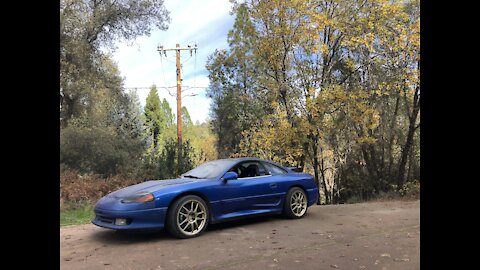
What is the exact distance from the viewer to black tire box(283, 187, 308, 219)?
21.8ft

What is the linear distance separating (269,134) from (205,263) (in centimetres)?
1023

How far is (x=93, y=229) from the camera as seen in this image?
6.08 meters

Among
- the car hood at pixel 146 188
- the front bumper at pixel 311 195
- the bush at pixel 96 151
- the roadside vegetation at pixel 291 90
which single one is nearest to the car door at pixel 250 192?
the car hood at pixel 146 188

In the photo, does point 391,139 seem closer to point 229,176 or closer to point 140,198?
point 229,176

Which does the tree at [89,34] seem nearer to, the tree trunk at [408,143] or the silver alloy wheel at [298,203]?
the silver alloy wheel at [298,203]

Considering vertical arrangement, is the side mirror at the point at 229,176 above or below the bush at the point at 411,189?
above

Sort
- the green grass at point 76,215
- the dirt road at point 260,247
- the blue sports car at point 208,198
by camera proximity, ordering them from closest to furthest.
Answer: the dirt road at point 260,247
the blue sports car at point 208,198
the green grass at point 76,215

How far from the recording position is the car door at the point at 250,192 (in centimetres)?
584

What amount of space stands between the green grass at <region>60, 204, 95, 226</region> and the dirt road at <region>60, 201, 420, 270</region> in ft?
1.89

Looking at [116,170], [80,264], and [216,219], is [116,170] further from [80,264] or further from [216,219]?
[80,264]

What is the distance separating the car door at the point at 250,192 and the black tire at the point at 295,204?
22 centimetres

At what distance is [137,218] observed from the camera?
16.2ft

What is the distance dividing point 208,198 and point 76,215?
12.1ft
